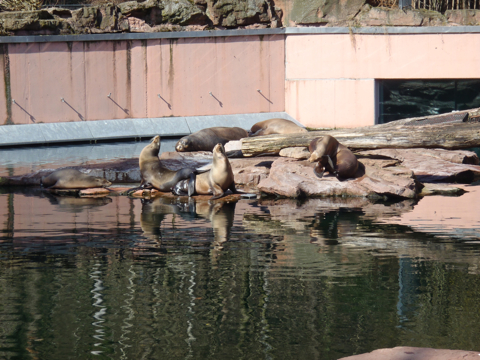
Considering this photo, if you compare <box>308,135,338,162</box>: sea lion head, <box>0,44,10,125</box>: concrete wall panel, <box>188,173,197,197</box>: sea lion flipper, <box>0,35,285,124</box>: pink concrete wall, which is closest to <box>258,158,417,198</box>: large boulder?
<box>308,135,338,162</box>: sea lion head

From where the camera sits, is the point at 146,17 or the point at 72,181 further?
the point at 146,17

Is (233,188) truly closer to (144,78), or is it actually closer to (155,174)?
(155,174)

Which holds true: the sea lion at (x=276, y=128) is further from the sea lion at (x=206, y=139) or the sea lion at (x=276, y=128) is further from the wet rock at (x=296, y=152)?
the wet rock at (x=296, y=152)

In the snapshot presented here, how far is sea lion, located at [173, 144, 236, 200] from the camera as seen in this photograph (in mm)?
9281

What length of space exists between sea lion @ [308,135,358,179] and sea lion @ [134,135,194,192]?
6.19ft

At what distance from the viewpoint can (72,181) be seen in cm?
1011

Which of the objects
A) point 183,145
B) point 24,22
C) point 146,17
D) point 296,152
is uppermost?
point 146,17

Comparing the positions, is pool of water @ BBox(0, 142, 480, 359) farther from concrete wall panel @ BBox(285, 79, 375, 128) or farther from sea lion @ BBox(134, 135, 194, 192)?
concrete wall panel @ BBox(285, 79, 375, 128)

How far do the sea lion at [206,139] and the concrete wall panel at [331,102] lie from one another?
492 centimetres

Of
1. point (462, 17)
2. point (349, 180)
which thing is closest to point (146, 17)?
point (462, 17)

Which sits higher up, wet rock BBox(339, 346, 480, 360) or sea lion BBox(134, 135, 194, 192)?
sea lion BBox(134, 135, 194, 192)

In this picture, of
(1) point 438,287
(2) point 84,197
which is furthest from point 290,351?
(2) point 84,197

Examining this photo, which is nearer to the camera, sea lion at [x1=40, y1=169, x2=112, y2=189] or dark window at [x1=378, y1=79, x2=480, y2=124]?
sea lion at [x1=40, y1=169, x2=112, y2=189]

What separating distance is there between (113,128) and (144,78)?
1825 mm
